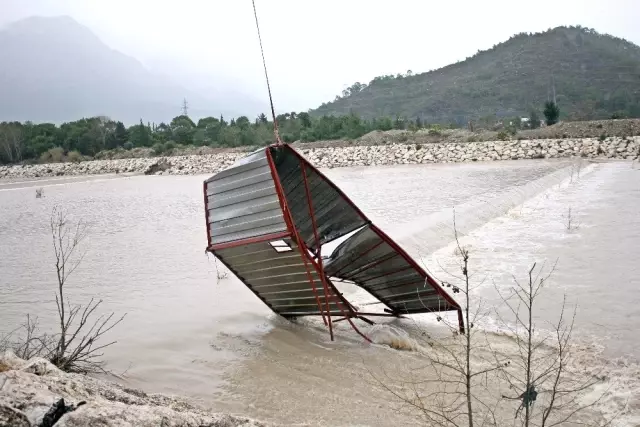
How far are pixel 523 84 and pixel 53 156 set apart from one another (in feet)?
208

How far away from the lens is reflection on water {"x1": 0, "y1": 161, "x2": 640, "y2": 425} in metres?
5.13

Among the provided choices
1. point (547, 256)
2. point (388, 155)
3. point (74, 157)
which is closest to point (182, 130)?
point (74, 157)

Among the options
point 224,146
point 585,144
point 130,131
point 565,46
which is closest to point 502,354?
point 585,144

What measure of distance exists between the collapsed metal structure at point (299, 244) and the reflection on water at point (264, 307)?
44 centimetres

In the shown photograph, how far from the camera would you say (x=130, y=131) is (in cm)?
6406

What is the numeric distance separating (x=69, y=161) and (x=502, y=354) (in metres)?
56.6

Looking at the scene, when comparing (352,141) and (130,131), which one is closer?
(352,141)

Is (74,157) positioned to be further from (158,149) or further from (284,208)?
(284,208)

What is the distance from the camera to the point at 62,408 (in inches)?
106

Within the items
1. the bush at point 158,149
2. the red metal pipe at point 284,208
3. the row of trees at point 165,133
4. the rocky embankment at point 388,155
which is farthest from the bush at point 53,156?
the red metal pipe at point 284,208

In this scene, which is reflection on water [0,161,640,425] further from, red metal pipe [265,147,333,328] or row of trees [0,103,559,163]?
row of trees [0,103,559,163]

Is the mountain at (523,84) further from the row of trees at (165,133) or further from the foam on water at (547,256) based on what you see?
the foam on water at (547,256)

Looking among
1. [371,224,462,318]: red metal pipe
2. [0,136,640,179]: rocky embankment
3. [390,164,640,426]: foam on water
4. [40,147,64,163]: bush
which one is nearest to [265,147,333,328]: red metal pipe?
[371,224,462,318]: red metal pipe

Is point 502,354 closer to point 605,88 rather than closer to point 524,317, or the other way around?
point 524,317
